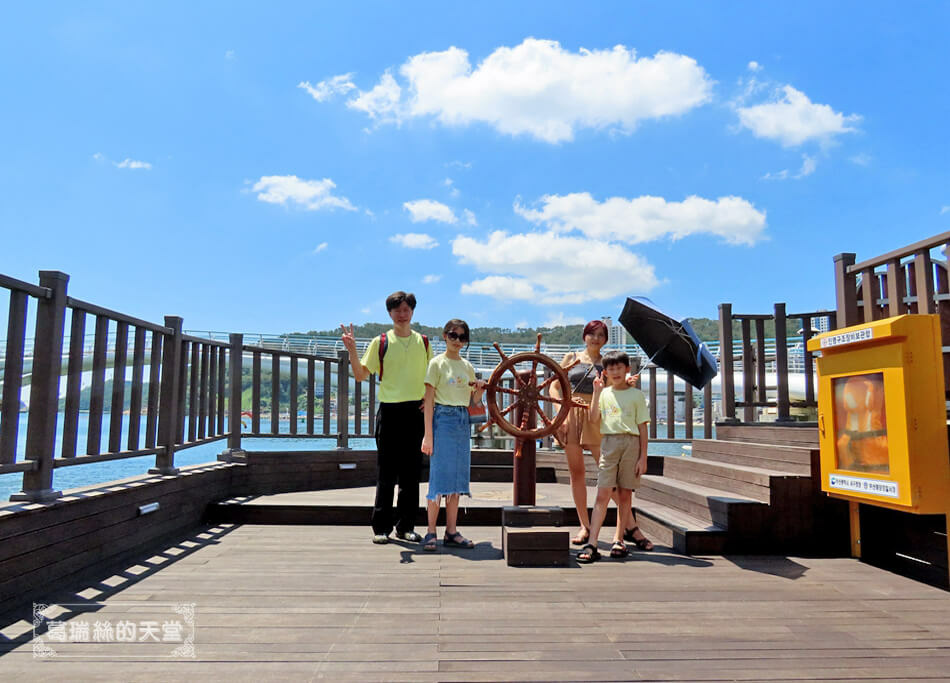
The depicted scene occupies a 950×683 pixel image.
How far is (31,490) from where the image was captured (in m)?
2.73

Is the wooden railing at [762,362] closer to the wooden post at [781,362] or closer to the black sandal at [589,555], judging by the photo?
the wooden post at [781,362]

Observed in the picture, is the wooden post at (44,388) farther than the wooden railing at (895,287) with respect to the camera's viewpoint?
No

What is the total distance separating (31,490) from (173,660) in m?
1.33

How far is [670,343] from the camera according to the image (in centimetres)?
423

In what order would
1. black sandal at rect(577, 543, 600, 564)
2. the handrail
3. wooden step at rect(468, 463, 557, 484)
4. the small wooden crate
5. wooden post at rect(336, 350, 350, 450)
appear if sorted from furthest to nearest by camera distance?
1. wooden step at rect(468, 463, 557, 484)
2. wooden post at rect(336, 350, 350, 450)
3. black sandal at rect(577, 543, 600, 564)
4. the small wooden crate
5. the handrail

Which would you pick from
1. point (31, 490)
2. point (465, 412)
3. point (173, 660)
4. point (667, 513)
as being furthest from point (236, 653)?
point (667, 513)

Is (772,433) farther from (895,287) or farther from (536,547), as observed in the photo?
(536,547)

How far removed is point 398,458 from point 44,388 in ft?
6.58

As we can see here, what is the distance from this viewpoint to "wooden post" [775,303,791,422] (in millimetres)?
5410

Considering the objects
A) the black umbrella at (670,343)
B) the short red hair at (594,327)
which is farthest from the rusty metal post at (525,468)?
the black umbrella at (670,343)

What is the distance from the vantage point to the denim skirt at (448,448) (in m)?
3.76

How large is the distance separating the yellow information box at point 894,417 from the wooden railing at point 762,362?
6.99ft

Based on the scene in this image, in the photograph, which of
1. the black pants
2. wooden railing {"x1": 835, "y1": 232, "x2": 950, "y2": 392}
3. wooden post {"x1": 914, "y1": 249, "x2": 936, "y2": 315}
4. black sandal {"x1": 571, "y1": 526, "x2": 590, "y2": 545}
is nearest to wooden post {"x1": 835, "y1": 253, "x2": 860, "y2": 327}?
wooden railing {"x1": 835, "y1": 232, "x2": 950, "y2": 392}

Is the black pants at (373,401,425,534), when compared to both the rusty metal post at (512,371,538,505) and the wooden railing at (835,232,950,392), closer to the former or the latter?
the rusty metal post at (512,371,538,505)
